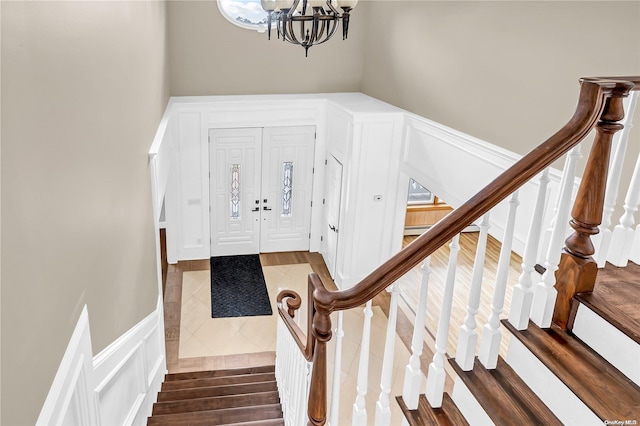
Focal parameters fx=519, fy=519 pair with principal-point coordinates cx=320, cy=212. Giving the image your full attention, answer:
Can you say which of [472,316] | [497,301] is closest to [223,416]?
[472,316]

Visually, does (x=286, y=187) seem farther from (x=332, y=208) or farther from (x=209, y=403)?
→ (x=209, y=403)

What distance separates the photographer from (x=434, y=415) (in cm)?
234

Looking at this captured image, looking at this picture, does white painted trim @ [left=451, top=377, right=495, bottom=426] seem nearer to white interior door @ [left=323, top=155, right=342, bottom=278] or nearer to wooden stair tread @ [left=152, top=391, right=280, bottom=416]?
wooden stair tread @ [left=152, top=391, right=280, bottom=416]

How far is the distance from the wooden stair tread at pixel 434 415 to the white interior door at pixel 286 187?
22.0ft

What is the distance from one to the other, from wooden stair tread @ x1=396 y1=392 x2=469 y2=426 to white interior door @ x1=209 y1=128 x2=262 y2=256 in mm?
6693

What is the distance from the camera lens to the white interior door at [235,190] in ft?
28.0

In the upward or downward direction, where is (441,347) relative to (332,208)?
upward

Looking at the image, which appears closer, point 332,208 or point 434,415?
point 434,415

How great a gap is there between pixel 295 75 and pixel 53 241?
692cm

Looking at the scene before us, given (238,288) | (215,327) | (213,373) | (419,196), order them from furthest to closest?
1. (419,196)
2. (238,288)
3. (215,327)
4. (213,373)

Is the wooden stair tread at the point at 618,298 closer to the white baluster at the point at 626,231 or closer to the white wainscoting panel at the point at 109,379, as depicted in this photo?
the white baluster at the point at 626,231

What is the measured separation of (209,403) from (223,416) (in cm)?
32

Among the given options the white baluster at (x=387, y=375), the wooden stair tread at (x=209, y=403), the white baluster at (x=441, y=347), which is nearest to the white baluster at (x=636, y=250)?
the white baluster at (x=441, y=347)

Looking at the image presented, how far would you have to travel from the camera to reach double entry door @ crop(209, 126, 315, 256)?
8609mm
